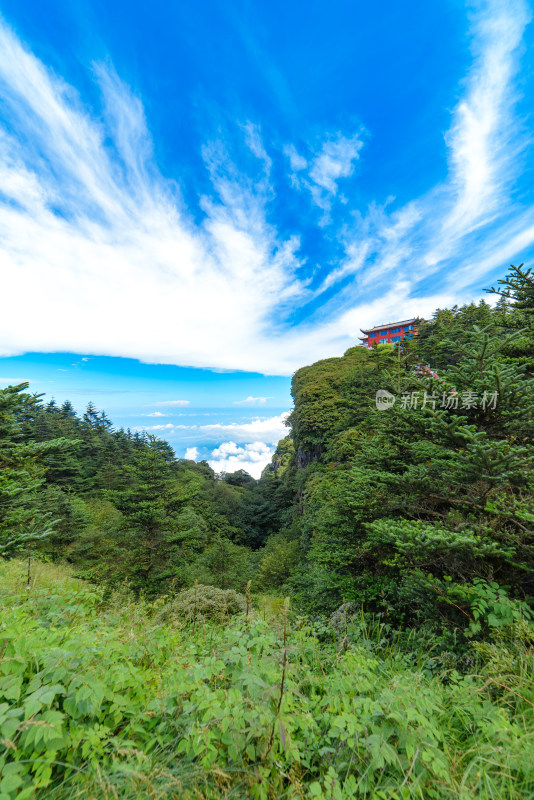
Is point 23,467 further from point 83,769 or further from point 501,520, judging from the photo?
point 501,520

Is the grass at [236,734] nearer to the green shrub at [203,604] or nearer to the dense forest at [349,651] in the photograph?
the dense forest at [349,651]

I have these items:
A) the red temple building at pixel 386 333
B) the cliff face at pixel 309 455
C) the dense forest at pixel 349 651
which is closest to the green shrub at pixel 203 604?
the dense forest at pixel 349 651

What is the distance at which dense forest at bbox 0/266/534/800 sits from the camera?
5.42 ft

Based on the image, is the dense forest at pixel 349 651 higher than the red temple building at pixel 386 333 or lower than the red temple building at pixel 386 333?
lower

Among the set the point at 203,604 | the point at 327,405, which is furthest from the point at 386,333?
the point at 203,604

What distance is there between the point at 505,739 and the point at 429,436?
17.0 ft

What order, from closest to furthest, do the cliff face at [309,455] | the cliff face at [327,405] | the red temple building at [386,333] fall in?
the cliff face at [327,405] → the cliff face at [309,455] → the red temple building at [386,333]

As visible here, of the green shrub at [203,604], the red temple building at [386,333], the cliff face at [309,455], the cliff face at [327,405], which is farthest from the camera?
the red temple building at [386,333]

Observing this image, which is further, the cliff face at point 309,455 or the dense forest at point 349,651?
the cliff face at point 309,455

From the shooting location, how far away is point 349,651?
3.06 metres

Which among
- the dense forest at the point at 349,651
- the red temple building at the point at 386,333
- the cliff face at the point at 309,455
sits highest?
the red temple building at the point at 386,333

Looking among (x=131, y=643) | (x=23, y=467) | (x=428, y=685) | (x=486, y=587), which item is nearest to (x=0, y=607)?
(x=131, y=643)

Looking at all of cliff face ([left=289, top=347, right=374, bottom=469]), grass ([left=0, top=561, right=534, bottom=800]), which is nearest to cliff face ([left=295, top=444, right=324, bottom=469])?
cliff face ([left=289, top=347, right=374, bottom=469])

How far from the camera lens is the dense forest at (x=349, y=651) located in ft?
5.42
